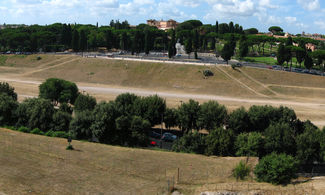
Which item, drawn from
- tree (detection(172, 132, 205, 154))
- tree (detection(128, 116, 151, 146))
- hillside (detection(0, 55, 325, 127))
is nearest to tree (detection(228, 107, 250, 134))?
tree (detection(172, 132, 205, 154))

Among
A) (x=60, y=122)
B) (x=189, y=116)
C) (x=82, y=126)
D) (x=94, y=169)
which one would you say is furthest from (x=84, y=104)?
(x=94, y=169)

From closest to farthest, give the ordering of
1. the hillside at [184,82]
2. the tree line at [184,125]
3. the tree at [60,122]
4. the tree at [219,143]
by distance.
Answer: the tree at [219,143] → the tree line at [184,125] → the tree at [60,122] → the hillside at [184,82]

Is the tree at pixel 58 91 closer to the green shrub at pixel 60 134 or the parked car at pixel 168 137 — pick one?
the green shrub at pixel 60 134

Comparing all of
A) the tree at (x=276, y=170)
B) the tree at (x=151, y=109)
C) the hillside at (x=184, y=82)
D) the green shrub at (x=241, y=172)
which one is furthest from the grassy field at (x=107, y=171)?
the hillside at (x=184, y=82)

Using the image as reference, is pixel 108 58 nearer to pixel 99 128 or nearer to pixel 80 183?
pixel 99 128

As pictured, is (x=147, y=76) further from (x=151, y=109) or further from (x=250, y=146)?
(x=250, y=146)

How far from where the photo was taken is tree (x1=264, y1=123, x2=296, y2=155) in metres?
31.0

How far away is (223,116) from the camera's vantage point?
3900 centimetres

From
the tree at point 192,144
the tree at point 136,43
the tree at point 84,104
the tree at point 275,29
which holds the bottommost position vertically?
the tree at point 192,144

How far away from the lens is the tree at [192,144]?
31.5 m

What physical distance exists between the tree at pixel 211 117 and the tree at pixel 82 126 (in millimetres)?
12388

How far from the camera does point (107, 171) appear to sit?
2314 centimetres

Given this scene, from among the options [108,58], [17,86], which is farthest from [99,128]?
[108,58]

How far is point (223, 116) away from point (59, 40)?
3837 inches
